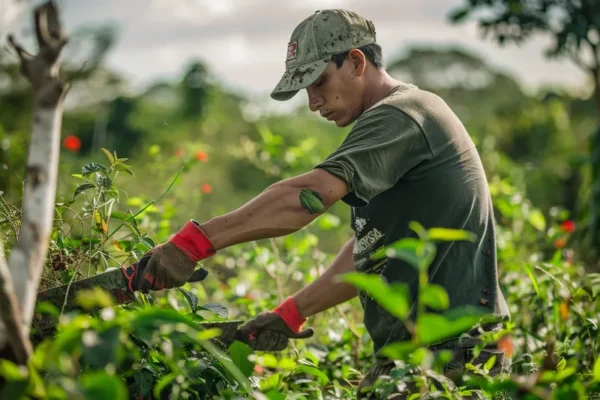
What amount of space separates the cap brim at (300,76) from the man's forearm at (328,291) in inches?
29.3

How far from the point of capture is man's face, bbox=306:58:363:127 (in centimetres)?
283

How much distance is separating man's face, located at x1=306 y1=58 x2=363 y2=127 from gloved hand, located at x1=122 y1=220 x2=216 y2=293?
0.76 metres

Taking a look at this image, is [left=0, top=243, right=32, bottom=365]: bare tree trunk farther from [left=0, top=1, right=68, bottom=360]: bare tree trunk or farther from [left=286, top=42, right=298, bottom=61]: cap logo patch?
[left=286, top=42, right=298, bottom=61]: cap logo patch

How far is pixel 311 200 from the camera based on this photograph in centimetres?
233

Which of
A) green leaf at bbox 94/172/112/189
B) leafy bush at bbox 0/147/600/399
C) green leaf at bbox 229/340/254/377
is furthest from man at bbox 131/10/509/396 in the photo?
green leaf at bbox 229/340/254/377

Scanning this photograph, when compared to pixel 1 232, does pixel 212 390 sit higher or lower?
lower

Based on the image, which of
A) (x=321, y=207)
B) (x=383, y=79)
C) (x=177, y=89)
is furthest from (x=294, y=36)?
(x=177, y=89)

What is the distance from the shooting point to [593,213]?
1744mm

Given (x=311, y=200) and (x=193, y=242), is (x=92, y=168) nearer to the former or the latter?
(x=193, y=242)

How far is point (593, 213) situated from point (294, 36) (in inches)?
57.8

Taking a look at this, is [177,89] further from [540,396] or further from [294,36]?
[540,396]

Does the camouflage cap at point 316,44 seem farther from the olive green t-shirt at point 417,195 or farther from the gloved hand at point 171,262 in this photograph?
the gloved hand at point 171,262

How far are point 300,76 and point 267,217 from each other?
0.67 meters

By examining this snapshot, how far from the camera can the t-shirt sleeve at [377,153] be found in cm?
234
